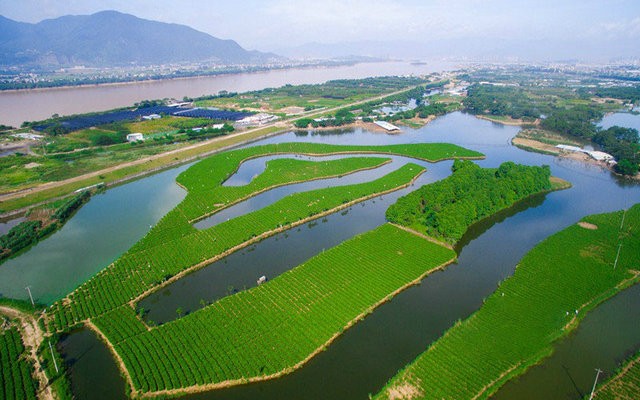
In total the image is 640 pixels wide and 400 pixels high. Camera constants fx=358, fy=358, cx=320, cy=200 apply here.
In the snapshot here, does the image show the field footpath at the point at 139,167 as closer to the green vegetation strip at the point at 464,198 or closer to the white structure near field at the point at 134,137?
the white structure near field at the point at 134,137

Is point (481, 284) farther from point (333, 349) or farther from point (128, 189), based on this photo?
point (128, 189)

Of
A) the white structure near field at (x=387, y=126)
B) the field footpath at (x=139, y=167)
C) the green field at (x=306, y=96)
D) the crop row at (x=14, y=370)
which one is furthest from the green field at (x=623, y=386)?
the green field at (x=306, y=96)

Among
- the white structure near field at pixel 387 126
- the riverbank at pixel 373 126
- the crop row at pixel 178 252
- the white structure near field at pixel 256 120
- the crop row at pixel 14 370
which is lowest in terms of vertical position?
the crop row at pixel 14 370

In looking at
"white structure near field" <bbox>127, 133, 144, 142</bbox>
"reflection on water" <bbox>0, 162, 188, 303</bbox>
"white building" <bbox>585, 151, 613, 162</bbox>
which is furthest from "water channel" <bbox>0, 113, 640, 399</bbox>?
"white structure near field" <bbox>127, 133, 144, 142</bbox>

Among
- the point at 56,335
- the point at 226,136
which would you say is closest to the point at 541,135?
the point at 226,136

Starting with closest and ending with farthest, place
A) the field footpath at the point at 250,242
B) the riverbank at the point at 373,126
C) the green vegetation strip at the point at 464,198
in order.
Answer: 1. the field footpath at the point at 250,242
2. the green vegetation strip at the point at 464,198
3. the riverbank at the point at 373,126

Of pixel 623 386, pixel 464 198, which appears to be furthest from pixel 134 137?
pixel 623 386

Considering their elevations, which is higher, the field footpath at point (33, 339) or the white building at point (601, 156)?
the white building at point (601, 156)
